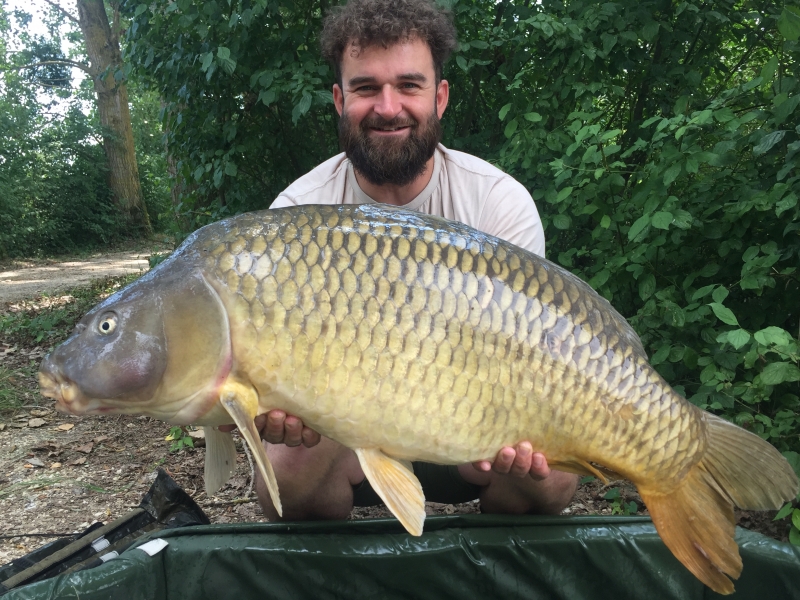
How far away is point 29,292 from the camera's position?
215 inches

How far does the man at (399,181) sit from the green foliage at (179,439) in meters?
0.97

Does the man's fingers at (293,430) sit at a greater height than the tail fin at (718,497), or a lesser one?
greater

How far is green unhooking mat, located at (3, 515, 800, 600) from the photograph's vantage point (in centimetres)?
121

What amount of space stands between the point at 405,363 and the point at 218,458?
463 millimetres

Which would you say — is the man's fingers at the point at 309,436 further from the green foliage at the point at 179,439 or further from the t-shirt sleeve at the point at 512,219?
the green foliage at the point at 179,439

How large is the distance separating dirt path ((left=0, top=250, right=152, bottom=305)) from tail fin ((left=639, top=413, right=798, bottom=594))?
5.19 meters

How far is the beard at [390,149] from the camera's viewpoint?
153cm

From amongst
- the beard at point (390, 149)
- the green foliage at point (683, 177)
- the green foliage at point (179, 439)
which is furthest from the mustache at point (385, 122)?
the green foliage at point (179, 439)

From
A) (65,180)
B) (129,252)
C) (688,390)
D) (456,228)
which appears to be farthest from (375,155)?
(65,180)

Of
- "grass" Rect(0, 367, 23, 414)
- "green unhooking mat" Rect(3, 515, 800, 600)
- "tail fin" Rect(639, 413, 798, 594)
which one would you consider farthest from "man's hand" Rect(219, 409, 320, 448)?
"grass" Rect(0, 367, 23, 414)

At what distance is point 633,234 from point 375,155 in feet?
2.32

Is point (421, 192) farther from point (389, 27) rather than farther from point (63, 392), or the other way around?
point (63, 392)

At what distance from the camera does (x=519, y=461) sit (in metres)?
1.06

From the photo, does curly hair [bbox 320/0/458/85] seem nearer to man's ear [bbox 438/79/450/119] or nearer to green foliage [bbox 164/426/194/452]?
man's ear [bbox 438/79/450/119]
